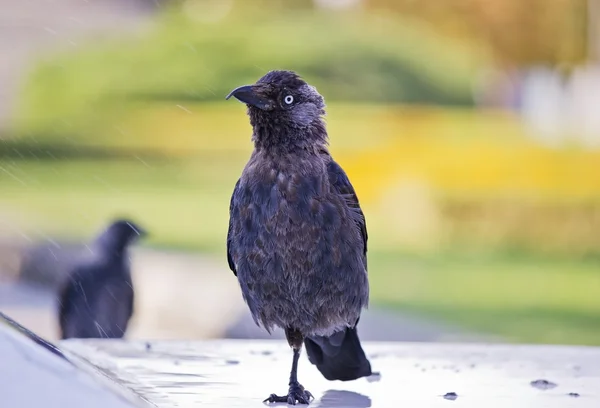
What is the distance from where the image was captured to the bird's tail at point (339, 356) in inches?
129

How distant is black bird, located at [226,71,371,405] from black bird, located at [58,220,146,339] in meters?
2.89

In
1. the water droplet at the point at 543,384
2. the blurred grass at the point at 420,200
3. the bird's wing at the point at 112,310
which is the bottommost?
the water droplet at the point at 543,384

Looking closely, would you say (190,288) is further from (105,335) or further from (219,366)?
(219,366)

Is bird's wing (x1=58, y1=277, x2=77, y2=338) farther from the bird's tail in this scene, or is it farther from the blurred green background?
the blurred green background

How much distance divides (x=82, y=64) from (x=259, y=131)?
11445 mm

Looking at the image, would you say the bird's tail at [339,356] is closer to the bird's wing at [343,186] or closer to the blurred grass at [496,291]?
the bird's wing at [343,186]

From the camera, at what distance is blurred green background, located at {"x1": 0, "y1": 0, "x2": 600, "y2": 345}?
1234 cm

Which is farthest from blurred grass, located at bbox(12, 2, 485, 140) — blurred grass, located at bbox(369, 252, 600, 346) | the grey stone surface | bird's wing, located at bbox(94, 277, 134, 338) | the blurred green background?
the grey stone surface

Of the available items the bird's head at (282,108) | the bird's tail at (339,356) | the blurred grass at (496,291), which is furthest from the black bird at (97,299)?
the blurred grass at (496,291)

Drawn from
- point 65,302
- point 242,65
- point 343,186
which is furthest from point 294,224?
point 242,65

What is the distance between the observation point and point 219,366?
3.30 m

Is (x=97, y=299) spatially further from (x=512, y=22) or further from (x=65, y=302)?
(x=512, y=22)

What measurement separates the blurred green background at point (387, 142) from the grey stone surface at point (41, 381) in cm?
974

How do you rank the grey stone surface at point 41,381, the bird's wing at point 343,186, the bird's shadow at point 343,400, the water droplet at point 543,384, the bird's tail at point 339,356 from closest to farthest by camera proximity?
the grey stone surface at point 41,381 < the bird's shadow at point 343,400 < the water droplet at point 543,384 < the bird's wing at point 343,186 < the bird's tail at point 339,356
